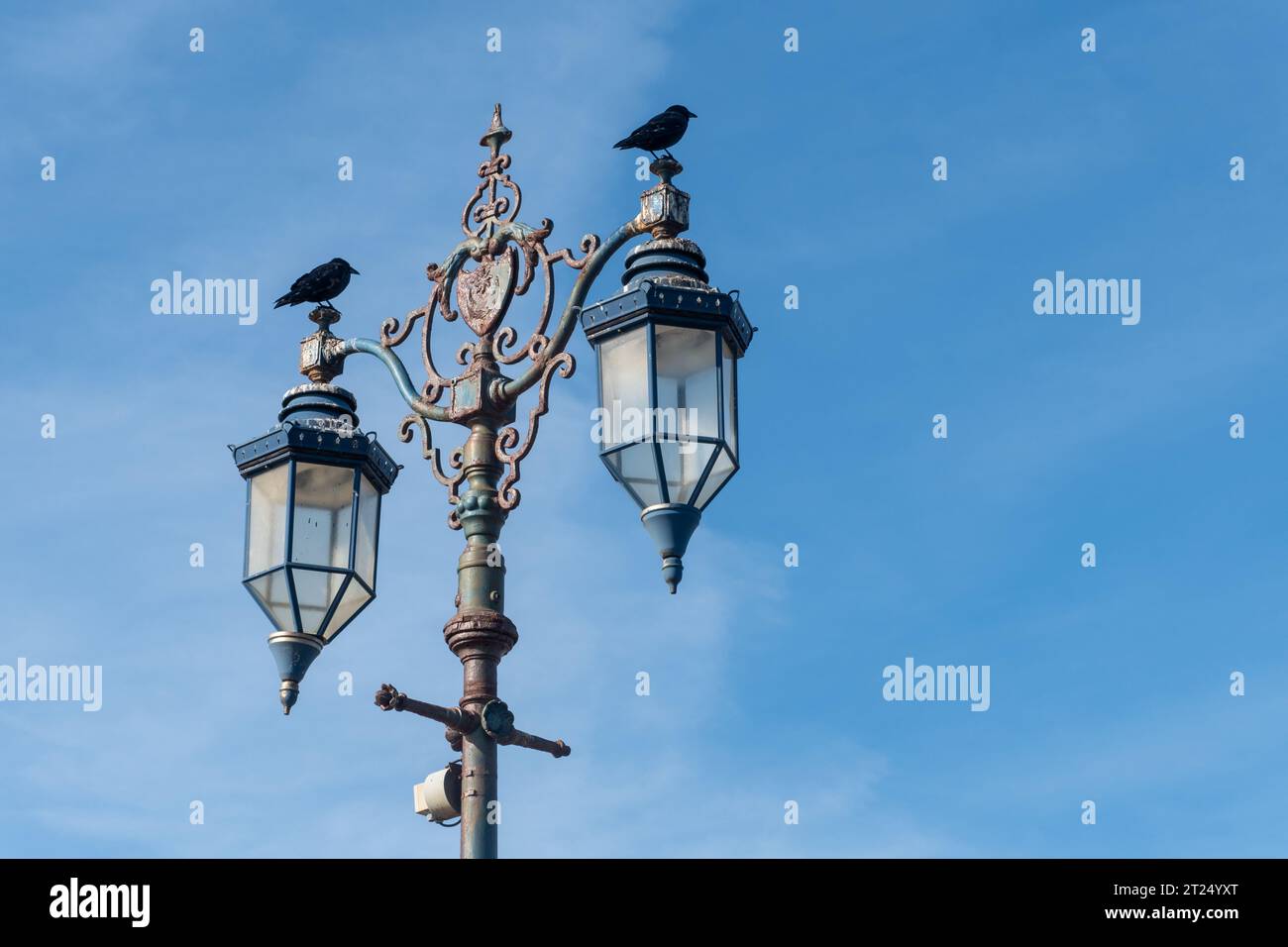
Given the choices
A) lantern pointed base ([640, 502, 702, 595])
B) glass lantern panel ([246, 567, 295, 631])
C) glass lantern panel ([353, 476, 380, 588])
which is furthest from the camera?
glass lantern panel ([353, 476, 380, 588])

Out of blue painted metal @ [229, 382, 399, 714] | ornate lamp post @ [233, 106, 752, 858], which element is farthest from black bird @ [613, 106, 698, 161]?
blue painted metal @ [229, 382, 399, 714]

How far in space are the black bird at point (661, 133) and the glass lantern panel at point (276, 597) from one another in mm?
2779

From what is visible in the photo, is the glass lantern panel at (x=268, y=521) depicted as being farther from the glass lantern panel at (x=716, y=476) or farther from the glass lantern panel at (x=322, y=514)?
the glass lantern panel at (x=716, y=476)

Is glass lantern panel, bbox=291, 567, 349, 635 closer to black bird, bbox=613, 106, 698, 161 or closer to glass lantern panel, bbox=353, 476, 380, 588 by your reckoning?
glass lantern panel, bbox=353, 476, 380, 588

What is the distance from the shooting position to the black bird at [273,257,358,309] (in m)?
14.4

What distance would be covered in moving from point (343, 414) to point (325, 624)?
1208mm

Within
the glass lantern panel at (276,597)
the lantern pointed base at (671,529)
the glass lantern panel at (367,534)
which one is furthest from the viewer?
the glass lantern panel at (367,534)

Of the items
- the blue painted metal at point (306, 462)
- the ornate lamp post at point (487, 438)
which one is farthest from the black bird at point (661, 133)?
the blue painted metal at point (306, 462)

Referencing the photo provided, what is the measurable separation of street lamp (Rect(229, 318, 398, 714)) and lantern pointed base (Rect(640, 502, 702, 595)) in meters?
2.00

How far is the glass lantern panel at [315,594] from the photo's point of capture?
43.5 ft

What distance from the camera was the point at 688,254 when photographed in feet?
40.9

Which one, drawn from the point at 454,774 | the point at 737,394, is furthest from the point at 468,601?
the point at 737,394

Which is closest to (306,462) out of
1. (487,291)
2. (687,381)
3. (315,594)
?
(315,594)
